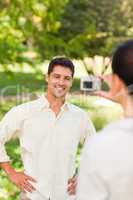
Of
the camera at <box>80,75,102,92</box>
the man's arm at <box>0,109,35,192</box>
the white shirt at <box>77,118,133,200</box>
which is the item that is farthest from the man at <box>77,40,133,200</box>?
the man's arm at <box>0,109,35,192</box>

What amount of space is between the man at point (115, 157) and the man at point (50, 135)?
5.29 ft

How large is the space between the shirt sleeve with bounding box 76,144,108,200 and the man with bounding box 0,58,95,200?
5.31 feet

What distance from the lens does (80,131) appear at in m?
3.68

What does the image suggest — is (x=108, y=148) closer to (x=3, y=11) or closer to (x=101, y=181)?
(x=101, y=181)

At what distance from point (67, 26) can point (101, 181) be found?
27.0 m

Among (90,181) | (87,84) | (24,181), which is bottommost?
(24,181)

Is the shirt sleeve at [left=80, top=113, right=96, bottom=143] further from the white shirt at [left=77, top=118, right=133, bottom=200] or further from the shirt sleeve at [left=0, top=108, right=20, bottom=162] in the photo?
the white shirt at [left=77, top=118, right=133, bottom=200]

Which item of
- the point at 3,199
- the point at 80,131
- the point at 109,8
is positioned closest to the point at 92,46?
the point at 109,8

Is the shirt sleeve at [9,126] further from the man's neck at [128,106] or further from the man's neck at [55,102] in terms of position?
the man's neck at [128,106]

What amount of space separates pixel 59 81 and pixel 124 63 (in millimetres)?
1708

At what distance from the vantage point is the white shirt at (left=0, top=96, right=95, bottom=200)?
355 cm

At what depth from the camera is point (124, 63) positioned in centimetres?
192

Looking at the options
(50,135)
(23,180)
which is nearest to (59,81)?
(50,135)

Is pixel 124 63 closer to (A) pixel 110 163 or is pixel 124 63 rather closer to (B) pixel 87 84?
(A) pixel 110 163
